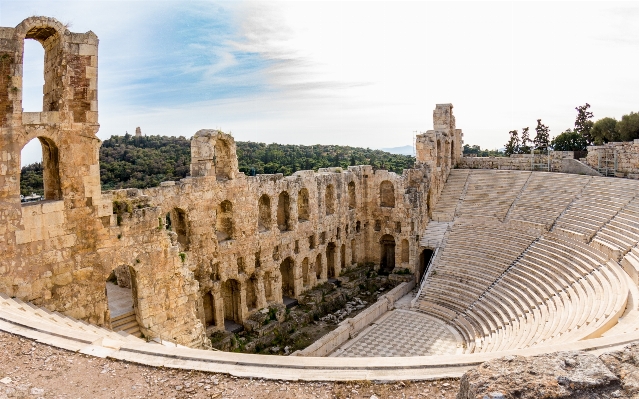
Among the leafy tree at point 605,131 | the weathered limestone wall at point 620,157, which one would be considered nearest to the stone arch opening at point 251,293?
the weathered limestone wall at point 620,157

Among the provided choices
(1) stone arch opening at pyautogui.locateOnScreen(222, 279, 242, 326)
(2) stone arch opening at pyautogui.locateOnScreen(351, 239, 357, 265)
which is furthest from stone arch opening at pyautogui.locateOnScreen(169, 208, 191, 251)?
(2) stone arch opening at pyautogui.locateOnScreen(351, 239, 357, 265)

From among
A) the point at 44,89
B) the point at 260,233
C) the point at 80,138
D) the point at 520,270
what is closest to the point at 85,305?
the point at 80,138

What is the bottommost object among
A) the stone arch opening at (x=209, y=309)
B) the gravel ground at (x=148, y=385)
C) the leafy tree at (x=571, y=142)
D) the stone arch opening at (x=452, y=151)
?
the stone arch opening at (x=209, y=309)

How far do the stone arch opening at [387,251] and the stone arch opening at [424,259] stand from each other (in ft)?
8.10

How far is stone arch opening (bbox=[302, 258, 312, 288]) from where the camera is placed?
26.1 meters

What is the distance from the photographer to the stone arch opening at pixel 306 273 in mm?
26109

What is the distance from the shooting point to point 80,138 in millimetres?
12148

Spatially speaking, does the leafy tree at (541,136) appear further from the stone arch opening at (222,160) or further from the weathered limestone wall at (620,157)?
the stone arch opening at (222,160)

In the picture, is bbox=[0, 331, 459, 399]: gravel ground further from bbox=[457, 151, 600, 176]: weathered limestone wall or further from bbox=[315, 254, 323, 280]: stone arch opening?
bbox=[457, 151, 600, 176]: weathered limestone wall

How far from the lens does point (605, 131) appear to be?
135 feet

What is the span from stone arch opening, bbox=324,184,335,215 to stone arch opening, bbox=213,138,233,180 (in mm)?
7969

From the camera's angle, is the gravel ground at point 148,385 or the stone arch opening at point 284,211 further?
the stone arch opening at point 284,211

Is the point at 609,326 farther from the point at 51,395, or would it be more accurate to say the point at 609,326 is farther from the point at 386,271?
the point at 386,271

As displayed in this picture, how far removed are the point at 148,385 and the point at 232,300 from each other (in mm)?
15063
